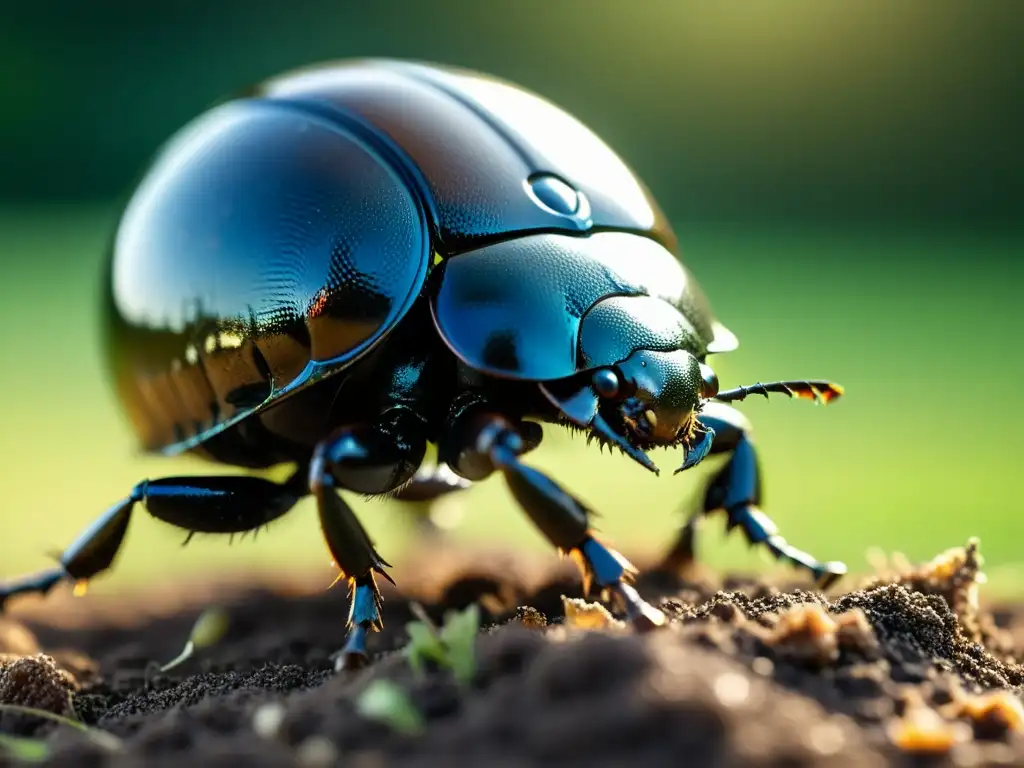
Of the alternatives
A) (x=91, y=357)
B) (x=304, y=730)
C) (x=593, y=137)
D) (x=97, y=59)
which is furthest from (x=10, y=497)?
(x=97, y=59)

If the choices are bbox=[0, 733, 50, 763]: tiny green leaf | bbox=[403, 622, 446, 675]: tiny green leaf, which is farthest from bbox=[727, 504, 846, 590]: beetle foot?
bbox=[0, 733, 50, 763]: tiny green leaf

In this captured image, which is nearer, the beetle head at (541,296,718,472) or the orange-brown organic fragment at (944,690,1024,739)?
the orange-brown organic fragment at (944,690,1024,739)

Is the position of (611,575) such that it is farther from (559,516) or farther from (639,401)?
(639,401)

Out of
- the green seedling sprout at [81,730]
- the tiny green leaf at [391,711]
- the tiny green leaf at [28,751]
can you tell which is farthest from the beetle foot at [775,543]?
the tiny green leaf at [28,751]

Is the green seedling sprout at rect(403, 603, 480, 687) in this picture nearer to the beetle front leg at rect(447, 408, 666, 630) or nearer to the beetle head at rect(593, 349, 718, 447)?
the beetle front leg at rect(447, 408, 666, 630)

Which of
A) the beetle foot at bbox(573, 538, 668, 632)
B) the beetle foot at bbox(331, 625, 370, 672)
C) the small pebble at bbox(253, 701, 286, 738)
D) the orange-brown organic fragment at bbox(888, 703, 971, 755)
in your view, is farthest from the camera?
the beetle foot at bbox(331, 625, 370, 672)

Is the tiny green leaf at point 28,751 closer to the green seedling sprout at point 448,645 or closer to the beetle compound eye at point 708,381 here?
the green seedling sprout at point 448,645
